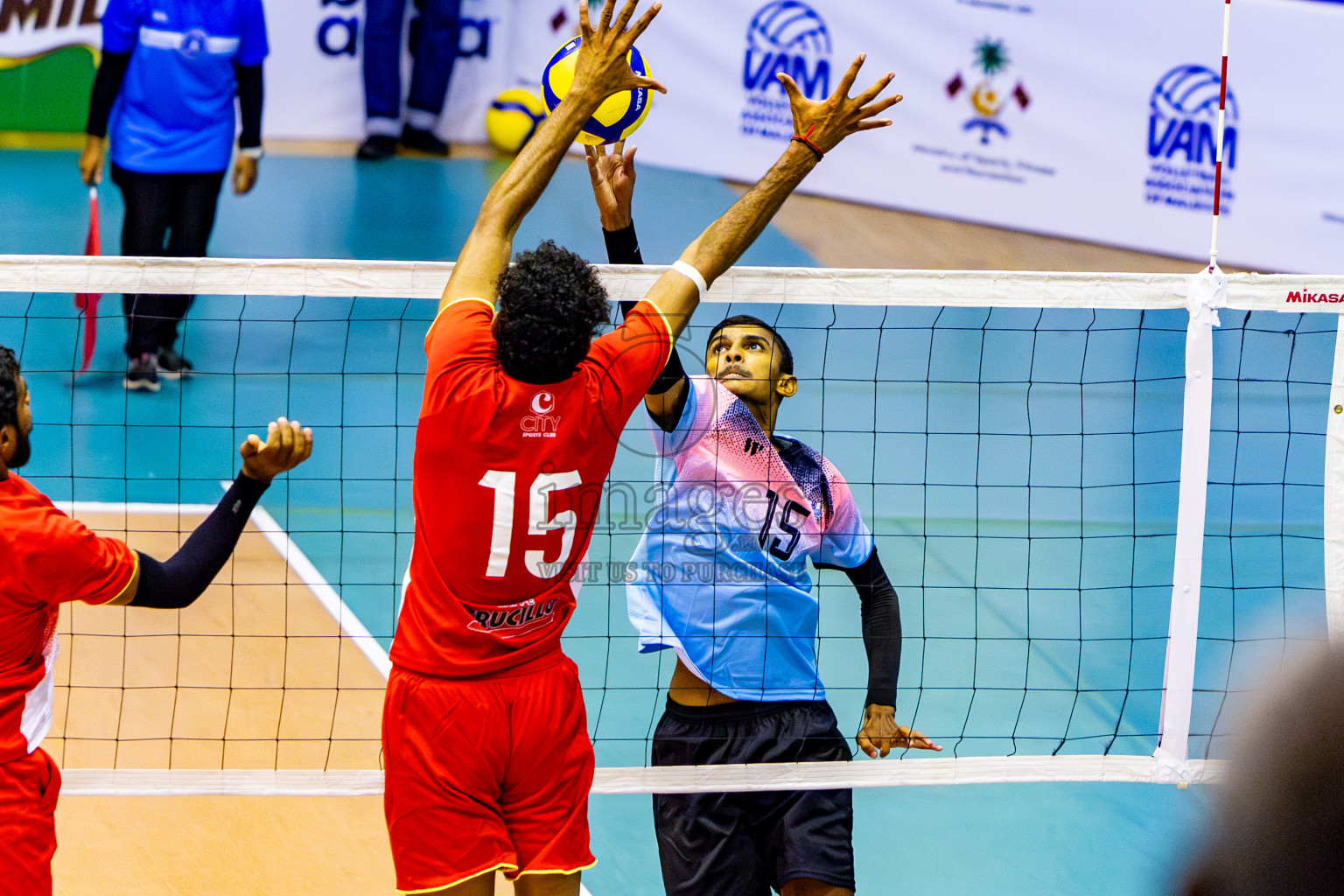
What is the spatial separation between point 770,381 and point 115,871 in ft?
8.55

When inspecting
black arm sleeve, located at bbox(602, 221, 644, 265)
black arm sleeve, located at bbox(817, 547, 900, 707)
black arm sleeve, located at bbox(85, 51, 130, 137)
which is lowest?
black arm sleeve, located at bbox(817, 547, 900, 707)

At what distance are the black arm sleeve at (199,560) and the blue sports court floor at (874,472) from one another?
6.17 feet

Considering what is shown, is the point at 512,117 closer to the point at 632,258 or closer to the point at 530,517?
the point at 632,258

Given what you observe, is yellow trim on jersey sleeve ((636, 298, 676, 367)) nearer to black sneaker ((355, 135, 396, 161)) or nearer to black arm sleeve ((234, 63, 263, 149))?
black arm sleeve ((234, 63, 263, 149))

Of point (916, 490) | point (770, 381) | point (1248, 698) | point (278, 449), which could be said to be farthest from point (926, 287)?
point (916, 490)

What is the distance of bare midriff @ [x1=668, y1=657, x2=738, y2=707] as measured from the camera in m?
3.68

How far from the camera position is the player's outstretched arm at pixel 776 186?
3129 mm

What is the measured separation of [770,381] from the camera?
3775 millimetres

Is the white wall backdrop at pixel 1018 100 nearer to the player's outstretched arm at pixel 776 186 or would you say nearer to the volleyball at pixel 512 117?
the volleyball at pixel 512 117

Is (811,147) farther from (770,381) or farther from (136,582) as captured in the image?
(136,582)

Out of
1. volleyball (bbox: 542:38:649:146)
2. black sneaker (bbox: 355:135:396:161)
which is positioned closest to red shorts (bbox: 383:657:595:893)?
volleyball (bbox: 542:38:649:146)

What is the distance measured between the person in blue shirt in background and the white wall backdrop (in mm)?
4779

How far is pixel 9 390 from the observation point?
9.18ft

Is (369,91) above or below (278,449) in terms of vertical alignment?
above
